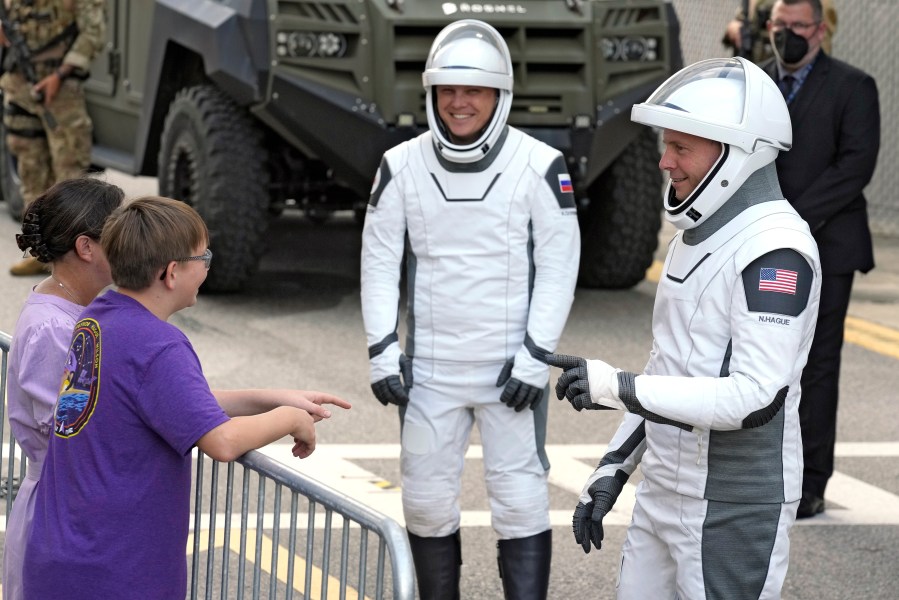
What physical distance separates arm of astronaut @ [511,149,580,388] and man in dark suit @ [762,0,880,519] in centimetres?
133

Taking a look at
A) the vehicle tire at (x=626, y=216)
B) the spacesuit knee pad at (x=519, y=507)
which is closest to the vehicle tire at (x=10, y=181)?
the vehicle tire at (x=626, y=216)

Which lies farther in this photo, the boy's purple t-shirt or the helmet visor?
the helmet visor

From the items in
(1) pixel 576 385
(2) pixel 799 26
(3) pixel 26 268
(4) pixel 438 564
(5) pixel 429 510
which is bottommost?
(3) pixel 26 268

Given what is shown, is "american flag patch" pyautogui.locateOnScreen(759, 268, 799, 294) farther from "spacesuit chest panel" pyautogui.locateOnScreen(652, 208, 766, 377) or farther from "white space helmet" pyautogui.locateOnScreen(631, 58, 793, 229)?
"white space helmet" pyautogui.locateOnScreen(631, 58, 793, 229)

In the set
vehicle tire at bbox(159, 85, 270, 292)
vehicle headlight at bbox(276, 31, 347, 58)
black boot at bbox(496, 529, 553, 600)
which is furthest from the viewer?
vehicle tire at bbox(159, 85, 270, 292)

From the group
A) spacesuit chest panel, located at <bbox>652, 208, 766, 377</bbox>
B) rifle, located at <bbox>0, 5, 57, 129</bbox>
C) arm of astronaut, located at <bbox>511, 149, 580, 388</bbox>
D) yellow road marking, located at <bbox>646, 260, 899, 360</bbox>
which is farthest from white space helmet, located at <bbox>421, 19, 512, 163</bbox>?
rifle, located at <bbox>0, 5, 57, 129</bbox>

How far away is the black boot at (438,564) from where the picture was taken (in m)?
4.86

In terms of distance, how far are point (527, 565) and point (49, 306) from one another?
190 centimetres

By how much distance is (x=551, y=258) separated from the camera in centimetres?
488

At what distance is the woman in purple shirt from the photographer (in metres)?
3.47

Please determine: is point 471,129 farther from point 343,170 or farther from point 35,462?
point 343,170

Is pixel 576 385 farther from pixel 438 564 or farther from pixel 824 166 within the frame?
pixel 824 166

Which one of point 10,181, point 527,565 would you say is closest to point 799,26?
point 527,565

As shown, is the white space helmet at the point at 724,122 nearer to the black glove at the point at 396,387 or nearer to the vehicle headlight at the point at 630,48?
the black glove at the point at 396,387
